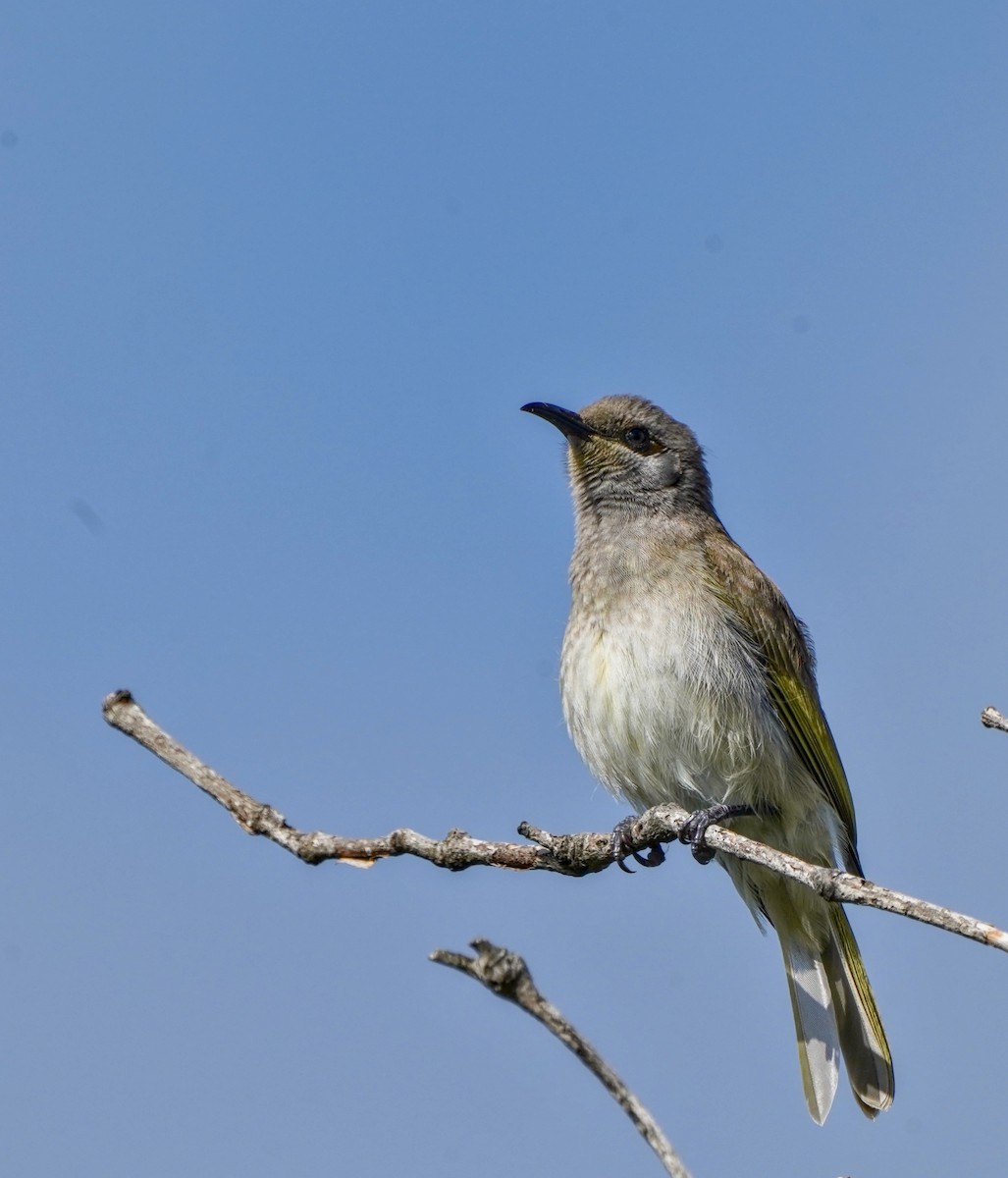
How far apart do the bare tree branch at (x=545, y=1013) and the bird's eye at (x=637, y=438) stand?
22.3ft

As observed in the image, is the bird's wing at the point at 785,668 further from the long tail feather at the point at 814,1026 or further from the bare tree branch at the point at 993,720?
the bare tree branch at the point at 993,720

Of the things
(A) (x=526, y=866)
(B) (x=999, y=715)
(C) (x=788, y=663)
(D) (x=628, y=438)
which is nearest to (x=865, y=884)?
(B) (x=999, y=715)

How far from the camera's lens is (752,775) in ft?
27.5

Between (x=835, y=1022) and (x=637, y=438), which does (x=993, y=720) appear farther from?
(x=637, y=438)

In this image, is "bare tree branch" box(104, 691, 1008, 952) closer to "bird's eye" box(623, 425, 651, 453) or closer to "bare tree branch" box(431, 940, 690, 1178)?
"bare tree branch" box(431, 940, 690, 1178)

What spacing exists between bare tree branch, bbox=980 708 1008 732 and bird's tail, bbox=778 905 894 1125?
13.8ft

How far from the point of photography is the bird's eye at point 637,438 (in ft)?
32.3

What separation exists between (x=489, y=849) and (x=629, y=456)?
462 centimetres

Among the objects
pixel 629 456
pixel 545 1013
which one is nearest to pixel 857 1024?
pixel 629 456

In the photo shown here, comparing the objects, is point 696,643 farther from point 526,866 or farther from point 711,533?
point 526,866

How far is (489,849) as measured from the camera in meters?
5.69

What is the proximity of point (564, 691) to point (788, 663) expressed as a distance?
4.85ft

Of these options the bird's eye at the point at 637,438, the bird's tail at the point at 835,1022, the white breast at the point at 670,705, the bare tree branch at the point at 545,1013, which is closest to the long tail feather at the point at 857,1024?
the bird's tail at the point at 835,1022

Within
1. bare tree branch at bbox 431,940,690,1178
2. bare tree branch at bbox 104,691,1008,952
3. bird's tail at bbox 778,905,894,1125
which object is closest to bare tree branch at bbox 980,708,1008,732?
bare tree branch at bbox 104,691,1008,952
